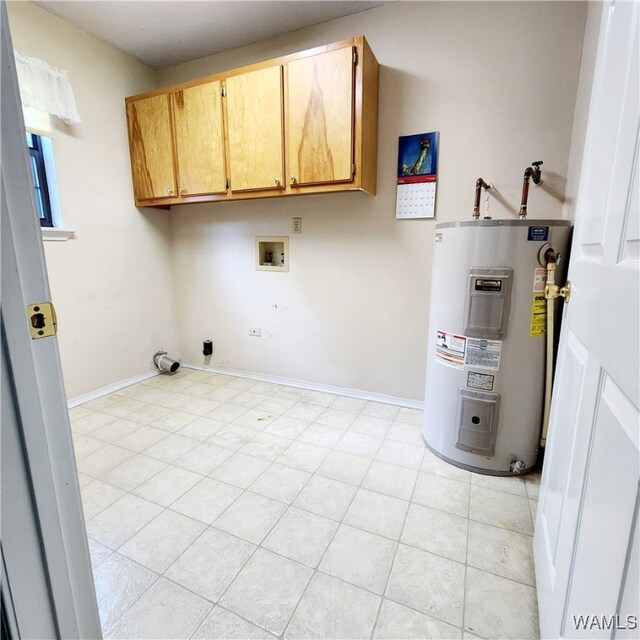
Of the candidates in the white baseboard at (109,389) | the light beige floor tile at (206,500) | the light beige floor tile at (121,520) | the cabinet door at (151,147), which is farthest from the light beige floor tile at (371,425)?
the cabinet door at (151,147)

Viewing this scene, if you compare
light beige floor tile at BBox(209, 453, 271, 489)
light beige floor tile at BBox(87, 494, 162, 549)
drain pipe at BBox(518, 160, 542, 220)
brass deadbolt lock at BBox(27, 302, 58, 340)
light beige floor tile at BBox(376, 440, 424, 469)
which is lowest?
light beige floor tile at BBox(376, 440, 424, 469)

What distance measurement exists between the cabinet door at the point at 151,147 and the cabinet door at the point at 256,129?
24.1 inches

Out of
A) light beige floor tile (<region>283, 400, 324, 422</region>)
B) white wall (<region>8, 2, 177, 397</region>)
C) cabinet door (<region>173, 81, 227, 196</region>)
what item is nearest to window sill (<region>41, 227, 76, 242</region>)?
white wall (<region>8, 2, 177, 397</region>)

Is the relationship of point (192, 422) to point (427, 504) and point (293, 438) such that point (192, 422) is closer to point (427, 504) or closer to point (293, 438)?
point (293, 438)

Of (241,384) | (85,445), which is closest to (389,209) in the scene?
(241,384)

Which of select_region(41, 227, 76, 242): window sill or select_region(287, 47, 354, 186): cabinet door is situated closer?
select_region(287, 47, 354, 186): cabinet door

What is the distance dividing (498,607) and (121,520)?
1545 mm

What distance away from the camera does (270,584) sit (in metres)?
1.23

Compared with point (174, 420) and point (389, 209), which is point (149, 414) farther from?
point (389, 209)

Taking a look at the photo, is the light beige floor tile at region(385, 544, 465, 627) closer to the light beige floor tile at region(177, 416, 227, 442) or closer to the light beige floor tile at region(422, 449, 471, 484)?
the light beige floor tile at region(422, 449, 471, 484)

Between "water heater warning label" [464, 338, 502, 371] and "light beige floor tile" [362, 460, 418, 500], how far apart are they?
69cm

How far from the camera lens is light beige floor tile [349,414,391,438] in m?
2.26

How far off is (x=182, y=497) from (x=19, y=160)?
1.59 metres

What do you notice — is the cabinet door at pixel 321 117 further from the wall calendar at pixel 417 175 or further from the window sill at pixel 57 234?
the window sill at pixel 57 234
